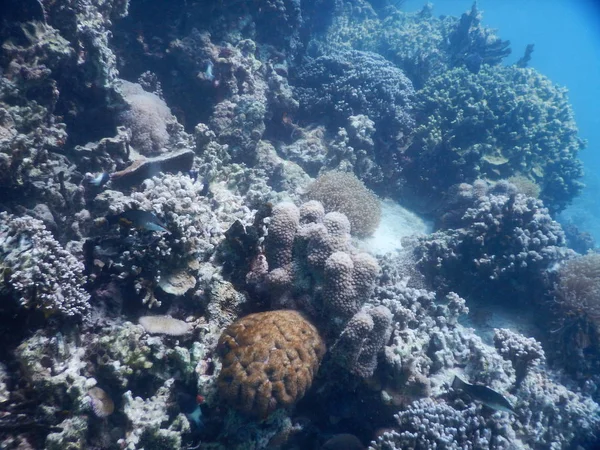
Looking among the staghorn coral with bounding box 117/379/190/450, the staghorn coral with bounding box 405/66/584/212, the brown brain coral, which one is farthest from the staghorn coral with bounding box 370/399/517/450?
the staghorn coral with bounding box 405/66/584/212

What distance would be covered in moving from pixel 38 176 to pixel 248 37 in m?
8.04

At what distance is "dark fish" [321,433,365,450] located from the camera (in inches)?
152

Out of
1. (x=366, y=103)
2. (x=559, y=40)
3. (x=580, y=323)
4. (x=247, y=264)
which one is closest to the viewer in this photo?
(x=247, y=264)

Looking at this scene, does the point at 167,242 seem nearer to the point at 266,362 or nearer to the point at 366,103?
the point at 266,362

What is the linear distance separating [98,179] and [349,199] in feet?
15.8

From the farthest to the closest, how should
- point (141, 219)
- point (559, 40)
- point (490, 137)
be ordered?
point (559, 40), point (490, 137), point (141, 219)

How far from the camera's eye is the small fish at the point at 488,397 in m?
4.04

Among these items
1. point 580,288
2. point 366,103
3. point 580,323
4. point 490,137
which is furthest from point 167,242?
point 490,137

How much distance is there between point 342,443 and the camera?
3889 mm

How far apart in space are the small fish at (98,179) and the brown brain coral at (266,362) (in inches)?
126

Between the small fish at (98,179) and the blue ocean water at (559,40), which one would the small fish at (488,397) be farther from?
the blue ocean water at (559,40)

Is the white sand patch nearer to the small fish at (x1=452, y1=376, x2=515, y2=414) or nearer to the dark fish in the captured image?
the small fish at (x1=452, y1=376, x2=515, y2=414)

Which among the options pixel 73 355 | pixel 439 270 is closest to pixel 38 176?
pixel 73 355

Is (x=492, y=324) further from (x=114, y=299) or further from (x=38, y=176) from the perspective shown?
(x=38, y=176)
